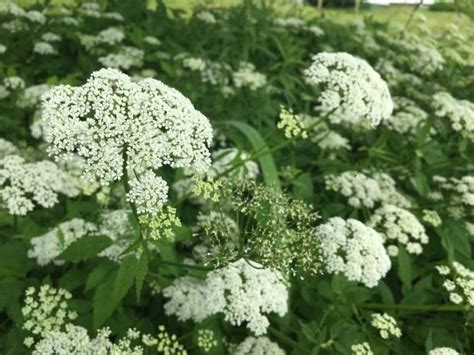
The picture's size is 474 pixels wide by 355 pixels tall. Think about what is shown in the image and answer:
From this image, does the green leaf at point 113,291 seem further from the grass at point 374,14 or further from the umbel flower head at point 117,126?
the grass at point 374,14

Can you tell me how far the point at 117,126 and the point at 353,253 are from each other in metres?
2.59

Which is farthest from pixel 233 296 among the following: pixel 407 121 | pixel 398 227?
pixel 407 121

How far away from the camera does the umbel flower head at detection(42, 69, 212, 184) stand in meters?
3.21

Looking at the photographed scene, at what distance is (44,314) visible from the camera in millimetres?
4074

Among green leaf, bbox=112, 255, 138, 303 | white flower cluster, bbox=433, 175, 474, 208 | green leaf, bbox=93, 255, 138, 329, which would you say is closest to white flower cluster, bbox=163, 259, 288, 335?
green leaf, bbox=93, 255, 138, 329

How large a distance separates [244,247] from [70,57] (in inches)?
271

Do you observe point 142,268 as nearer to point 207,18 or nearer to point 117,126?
point 117,126

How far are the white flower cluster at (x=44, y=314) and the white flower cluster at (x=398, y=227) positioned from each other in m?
3.45

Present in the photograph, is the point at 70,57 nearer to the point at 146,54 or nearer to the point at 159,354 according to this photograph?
the point at 146,54

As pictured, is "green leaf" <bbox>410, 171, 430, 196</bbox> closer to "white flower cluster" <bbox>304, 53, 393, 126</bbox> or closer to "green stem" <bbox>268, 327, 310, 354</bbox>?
"white flower cluster" <bbox>304, 53, 393, 126</bbox>

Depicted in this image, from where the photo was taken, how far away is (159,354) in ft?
15.8

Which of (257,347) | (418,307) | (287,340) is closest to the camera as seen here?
(257,347)

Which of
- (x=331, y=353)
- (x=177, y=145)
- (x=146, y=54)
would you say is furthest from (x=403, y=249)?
(x=146, y=54)

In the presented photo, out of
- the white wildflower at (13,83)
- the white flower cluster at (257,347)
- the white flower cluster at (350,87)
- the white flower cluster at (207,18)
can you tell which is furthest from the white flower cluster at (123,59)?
the white flower cluster at (257,347)
